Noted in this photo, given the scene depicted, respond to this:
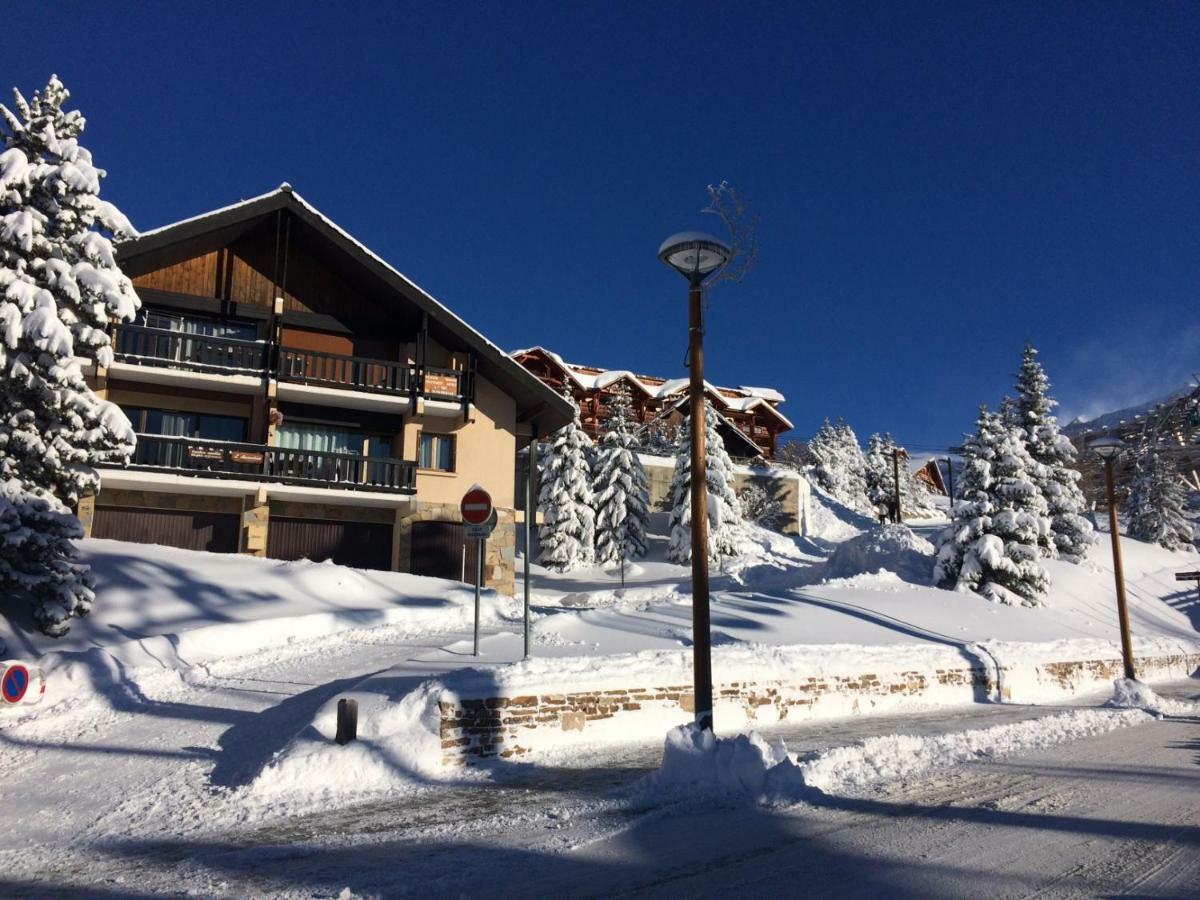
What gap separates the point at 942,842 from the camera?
6105 mm

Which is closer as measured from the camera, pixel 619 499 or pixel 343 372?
pixel 343 372

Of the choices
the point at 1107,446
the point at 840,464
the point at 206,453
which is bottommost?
the point at 1107,446

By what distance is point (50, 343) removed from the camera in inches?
539

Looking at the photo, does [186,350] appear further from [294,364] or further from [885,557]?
[885,557]

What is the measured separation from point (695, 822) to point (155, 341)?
22085 millimetres

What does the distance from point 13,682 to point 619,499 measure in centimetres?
3422

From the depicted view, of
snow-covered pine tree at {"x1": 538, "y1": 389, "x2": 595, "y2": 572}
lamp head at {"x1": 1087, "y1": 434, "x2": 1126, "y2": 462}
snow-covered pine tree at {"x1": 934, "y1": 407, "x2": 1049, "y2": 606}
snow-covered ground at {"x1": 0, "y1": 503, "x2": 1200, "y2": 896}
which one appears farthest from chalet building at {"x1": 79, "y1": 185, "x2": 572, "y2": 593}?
lamp head at {"x1": 1087, "y1": 434, "x2": 1126, "y2": 462}

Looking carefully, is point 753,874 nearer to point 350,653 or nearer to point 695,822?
point 695,822

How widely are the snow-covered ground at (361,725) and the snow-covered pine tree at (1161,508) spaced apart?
32552 millimetres

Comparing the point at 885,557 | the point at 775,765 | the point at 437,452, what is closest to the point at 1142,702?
the point at 775,765

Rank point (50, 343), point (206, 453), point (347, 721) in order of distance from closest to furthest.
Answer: point (347, 721), point (50, 343), point (206, 453)

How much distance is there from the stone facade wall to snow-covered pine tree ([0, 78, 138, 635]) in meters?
8.06

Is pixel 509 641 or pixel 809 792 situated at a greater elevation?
pixel 509 641

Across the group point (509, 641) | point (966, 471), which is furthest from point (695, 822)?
point (966, 471)
